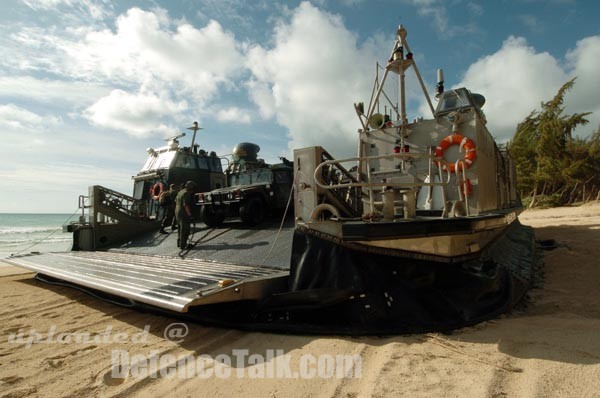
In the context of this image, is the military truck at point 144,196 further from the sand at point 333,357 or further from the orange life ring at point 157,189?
the sand at point 333,357

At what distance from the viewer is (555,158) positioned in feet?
74.8

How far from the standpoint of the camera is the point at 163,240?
7.83 m

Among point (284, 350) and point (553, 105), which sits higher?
point (553, 105)

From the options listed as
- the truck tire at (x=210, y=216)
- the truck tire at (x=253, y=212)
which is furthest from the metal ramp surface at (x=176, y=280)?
the truck tire at (x=210, y=216)

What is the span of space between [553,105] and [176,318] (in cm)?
2975

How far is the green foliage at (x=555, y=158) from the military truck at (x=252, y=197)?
2154 centimetres

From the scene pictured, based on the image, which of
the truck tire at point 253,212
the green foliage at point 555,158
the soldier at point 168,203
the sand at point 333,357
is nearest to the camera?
the sand at point 333,357

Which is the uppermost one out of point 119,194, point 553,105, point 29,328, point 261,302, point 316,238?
point 553,105

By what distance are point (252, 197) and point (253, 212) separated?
1.18ft

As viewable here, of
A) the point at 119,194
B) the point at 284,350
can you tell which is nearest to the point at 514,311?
the point at 284,350

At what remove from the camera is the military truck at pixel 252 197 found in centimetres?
741

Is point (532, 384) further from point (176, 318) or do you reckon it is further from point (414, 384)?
point (176, 318)

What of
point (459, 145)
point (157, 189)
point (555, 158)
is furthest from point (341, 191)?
point (555, 158)

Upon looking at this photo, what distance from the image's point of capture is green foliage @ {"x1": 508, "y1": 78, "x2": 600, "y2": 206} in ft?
70.4
